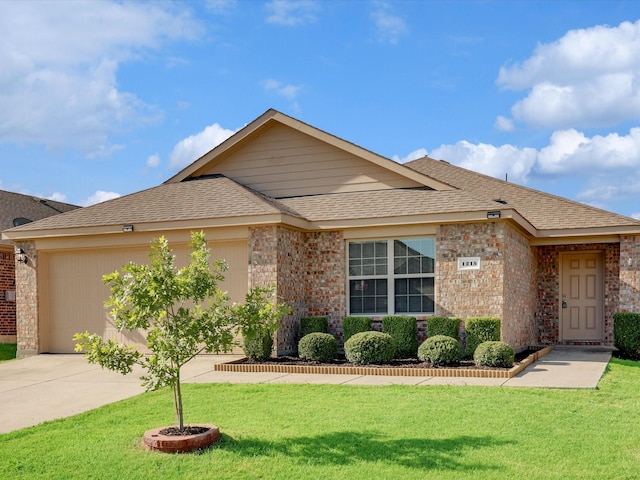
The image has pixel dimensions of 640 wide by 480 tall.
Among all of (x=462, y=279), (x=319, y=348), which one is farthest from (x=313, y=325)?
(x=462, y=279)

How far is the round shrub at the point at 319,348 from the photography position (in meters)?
13.3

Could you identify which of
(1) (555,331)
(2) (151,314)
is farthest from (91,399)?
(1) (555,331)

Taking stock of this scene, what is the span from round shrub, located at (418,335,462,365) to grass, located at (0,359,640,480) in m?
2.16

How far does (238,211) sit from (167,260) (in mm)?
7273

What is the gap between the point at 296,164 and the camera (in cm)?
1691

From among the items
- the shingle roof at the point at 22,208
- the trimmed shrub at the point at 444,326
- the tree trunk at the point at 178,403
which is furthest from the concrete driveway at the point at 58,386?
the shingle roof at the point at 22,208

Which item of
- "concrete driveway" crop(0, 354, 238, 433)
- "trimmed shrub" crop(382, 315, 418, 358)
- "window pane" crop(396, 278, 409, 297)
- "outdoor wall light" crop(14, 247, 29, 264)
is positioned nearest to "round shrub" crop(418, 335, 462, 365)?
"trimmed shrub" crop(382, 315, 418, 358)

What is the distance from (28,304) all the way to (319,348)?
771 centimetres

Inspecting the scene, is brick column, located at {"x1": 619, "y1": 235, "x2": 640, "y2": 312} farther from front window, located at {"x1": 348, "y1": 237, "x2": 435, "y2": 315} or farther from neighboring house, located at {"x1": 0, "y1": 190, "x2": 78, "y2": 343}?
neighboring house, located at {"x1": 0, "y1": 190, "x2": 78, "y2": 343}

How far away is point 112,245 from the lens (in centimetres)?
1572

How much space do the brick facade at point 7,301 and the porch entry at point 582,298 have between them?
1586 centimetres

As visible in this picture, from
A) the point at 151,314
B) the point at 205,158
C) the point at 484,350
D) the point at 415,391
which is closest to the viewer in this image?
the point at 151,314

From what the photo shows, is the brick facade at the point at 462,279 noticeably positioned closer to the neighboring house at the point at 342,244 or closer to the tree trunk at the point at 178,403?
the neighboring house at the point at 342,244

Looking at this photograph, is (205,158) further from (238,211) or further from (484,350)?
(484,350)
